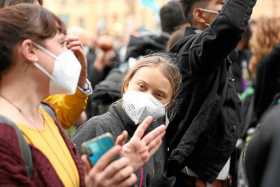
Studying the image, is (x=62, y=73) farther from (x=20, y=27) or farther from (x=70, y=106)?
(x=70, y=106)

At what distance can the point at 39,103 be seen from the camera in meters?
3.40

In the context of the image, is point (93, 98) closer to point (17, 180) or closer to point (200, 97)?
point (200, 97)

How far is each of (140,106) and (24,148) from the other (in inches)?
47.5

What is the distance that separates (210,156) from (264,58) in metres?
3.02

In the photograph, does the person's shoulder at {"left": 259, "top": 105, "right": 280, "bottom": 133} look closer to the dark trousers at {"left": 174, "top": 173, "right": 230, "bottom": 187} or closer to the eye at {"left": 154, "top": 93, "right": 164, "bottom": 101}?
the eye at {"left": 154, "top": 93, "right": 164, "bottom": 101}

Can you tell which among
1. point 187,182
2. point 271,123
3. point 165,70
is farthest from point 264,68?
point 271,123

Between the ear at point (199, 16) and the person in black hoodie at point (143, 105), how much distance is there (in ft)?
2.60

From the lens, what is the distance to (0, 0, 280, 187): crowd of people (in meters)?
3.03

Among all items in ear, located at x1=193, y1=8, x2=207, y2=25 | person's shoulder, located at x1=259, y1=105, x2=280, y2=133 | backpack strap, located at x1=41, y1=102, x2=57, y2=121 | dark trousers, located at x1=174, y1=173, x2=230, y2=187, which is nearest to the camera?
person's shoulder, located at x1=259, y1=105, x2=280, y2=133

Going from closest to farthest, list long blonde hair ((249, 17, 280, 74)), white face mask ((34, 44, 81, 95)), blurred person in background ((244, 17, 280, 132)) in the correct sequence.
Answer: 1. white face mask ((34, 44, 81, 95))
2. blurred person in background ((244, 17, 280, 132))
3. long blonde hair ((249, 17, 280, 74))

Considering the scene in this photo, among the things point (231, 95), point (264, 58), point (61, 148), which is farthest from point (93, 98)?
point (61, 148)

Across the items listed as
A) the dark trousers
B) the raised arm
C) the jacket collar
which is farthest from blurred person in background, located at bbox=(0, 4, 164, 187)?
the dark trousers

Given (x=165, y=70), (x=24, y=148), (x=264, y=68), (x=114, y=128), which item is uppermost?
(x=24, y=148)

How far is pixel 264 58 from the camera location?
771 centimetres
